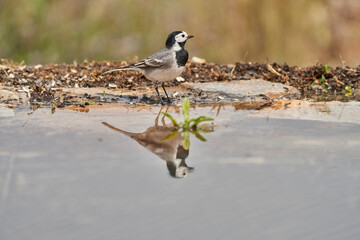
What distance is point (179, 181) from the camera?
2.55 m

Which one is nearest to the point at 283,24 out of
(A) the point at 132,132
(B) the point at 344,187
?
(A) the point at 132,132

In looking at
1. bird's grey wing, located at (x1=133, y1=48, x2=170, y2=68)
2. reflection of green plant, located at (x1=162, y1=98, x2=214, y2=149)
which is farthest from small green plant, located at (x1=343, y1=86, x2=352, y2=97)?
reflection of green plant, located at (x1=162, y1=98, x2=214, y2=149)

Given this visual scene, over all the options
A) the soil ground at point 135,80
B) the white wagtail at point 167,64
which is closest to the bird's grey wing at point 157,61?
the white wagtail at point 167,64

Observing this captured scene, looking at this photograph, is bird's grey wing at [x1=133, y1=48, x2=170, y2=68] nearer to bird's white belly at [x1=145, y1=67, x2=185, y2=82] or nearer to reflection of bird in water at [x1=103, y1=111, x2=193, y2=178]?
bird's white belly at [x1=145, y1=67, x2=185, y2=82]

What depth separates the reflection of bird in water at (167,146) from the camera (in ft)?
9.06

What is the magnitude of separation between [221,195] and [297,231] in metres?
0.43

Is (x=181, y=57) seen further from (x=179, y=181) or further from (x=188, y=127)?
(x=179, y=181)

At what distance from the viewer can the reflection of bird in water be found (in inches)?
109

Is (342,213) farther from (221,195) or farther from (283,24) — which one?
(283,24)

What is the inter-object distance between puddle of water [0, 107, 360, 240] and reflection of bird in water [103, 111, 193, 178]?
0.01 metres

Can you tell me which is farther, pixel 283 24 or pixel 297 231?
pixel 283 24

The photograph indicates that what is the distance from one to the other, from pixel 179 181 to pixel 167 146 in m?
0.69

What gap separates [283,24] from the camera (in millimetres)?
8828

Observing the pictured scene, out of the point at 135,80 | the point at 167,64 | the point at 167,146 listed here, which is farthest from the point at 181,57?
the point at 167,146
